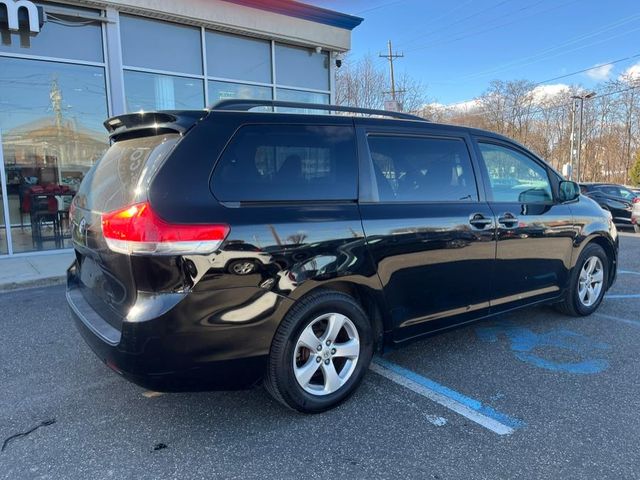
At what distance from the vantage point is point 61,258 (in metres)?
8.22

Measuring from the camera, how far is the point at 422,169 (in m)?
3.41

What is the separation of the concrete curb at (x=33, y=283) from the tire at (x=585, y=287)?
636cm

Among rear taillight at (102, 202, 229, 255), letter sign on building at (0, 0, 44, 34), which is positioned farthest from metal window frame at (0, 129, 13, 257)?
rear taillight at (102, 202, 229, 255)

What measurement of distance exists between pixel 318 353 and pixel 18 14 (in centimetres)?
809

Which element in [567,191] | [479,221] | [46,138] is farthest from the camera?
[46,138]

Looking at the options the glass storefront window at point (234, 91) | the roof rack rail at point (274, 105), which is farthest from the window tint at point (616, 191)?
the roof rack rail at point (274, 105)

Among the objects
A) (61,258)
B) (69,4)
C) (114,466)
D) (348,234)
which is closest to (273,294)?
(348,234)

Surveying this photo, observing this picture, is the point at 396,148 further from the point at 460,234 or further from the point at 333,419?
the point at 333,419

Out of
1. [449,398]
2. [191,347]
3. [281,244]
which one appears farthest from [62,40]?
[449,398]

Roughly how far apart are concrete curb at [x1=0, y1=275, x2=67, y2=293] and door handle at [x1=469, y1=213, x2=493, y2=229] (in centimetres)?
569

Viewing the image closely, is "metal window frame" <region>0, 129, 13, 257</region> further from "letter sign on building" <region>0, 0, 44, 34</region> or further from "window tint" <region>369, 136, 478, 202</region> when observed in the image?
"window tint" <region>369, 136, 478, 202</region>

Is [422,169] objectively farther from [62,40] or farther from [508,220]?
[62,40]

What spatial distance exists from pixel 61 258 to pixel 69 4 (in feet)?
14.8

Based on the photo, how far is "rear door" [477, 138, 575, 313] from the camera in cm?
378
